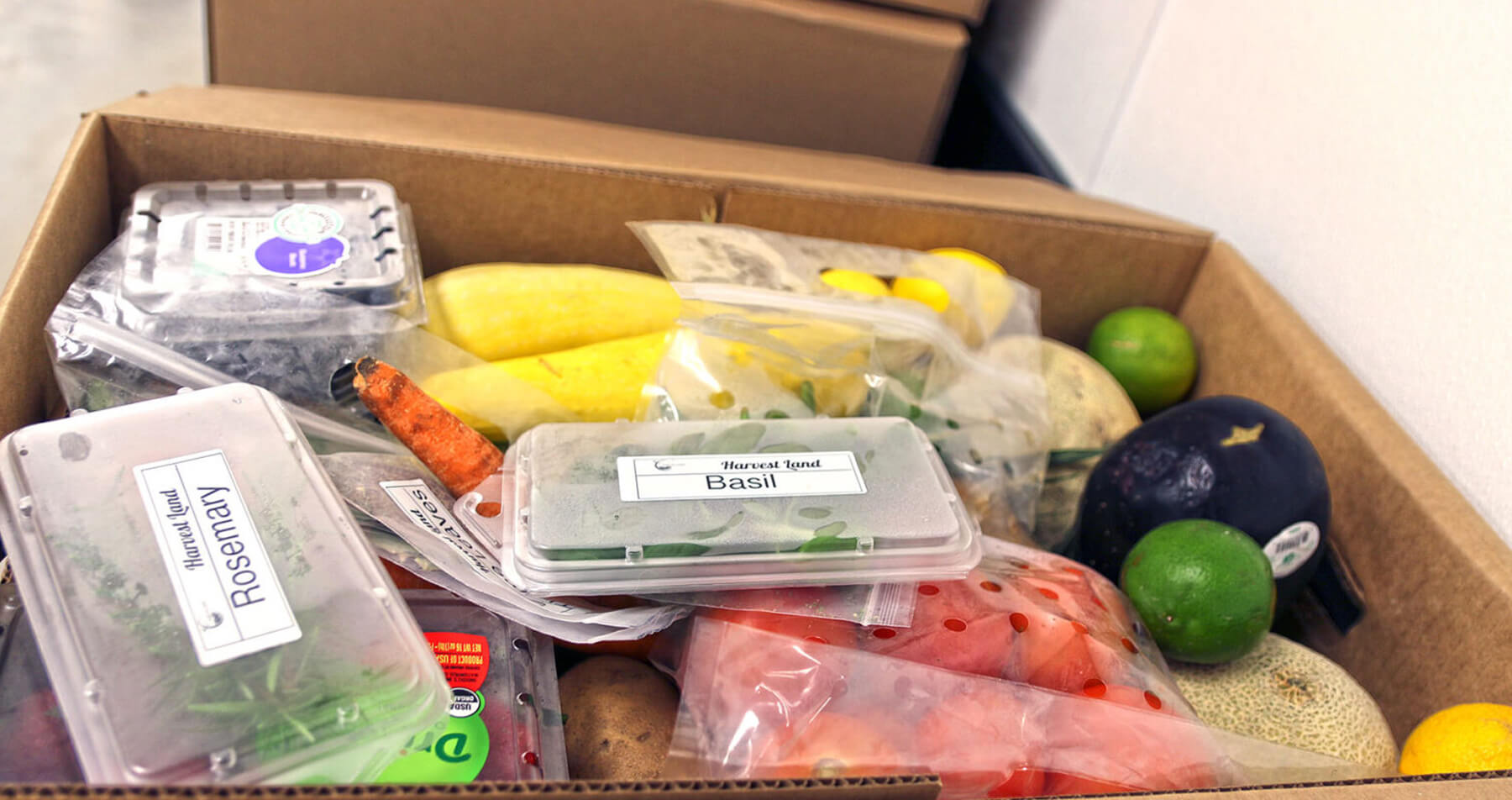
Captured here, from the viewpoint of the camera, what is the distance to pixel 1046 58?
158 cm

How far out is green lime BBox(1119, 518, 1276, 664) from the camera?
0.72 meters

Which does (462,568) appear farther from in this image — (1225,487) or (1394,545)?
(1394,545)

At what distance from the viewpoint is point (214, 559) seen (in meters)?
0.54

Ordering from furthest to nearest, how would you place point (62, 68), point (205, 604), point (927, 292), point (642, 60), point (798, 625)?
point (62, 68)
point (642, 60)
point (927, 292)
point (798, 625)
point (205, 604)

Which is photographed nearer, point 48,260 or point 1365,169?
point 48,260

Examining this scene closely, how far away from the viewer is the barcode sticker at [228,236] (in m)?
0.82

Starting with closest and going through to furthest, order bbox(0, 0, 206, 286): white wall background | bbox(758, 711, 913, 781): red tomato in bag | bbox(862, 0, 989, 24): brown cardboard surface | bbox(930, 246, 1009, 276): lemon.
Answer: bbox(758, 711, 913, 781): red tomato in bag → bbox(930, 246, 1009, 276): lemon → bbox(862, 0, 989, 24): brown cardboard surface → bbox(0, 0, 206, 286): white wall background

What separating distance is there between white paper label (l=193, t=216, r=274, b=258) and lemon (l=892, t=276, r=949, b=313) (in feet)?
1.93

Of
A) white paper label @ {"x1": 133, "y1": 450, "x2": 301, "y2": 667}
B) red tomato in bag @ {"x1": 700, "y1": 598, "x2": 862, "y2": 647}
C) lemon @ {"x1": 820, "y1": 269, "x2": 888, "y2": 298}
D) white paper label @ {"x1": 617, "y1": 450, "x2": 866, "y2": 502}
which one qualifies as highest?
white paper label @ {"x1": 617, "y1": 450, "x2": 866, "y2": 502}

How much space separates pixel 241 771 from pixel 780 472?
0.35 metres

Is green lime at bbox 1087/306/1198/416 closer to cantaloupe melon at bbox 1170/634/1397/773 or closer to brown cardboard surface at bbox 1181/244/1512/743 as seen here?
brown cardboard surface at bbox 1181/244/1512/743

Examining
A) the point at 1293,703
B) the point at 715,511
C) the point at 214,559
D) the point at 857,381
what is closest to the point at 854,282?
the point at 857,381

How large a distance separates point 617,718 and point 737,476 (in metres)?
0.18

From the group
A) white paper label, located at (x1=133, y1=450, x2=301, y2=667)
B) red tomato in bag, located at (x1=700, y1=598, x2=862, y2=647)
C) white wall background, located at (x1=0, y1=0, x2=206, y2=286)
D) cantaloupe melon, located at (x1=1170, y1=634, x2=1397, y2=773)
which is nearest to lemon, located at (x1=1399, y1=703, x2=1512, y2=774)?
cantaloupe melon, located at (x1=1170, y1=634, x2=1397, y2=773)
